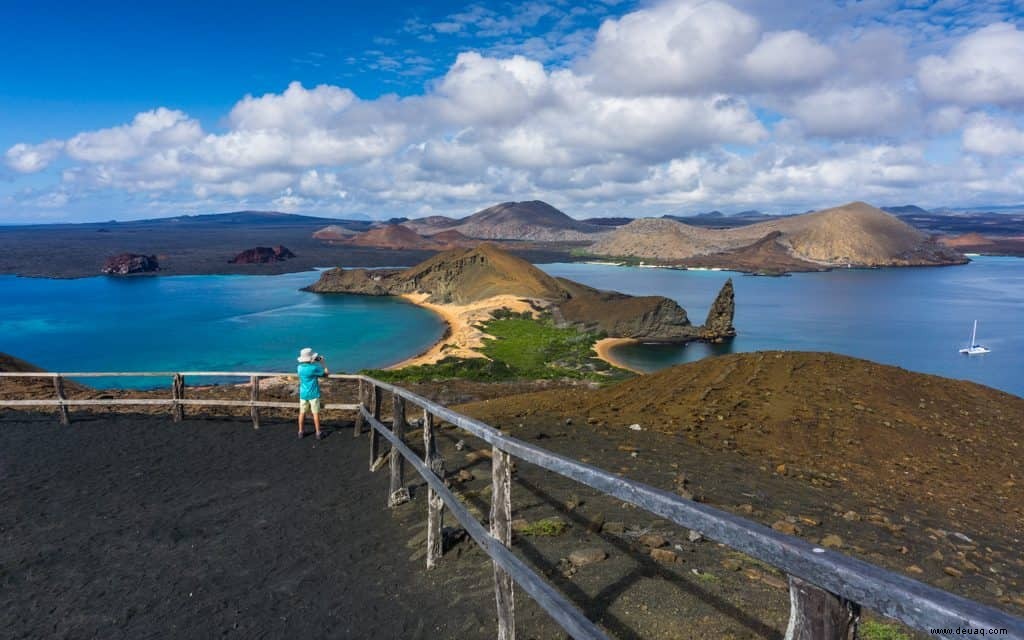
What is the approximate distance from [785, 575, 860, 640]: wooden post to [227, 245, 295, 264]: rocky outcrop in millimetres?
185649

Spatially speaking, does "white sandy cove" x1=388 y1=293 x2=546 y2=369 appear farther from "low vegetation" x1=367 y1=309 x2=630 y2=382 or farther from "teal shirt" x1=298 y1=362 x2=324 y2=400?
"teal shirt" x1=298 y1=362 x2=324 y2=400

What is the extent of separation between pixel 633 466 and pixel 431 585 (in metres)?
4.84

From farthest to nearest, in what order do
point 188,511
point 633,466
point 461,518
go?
1. point 633,466
2. point 188,511
3. point 461,518

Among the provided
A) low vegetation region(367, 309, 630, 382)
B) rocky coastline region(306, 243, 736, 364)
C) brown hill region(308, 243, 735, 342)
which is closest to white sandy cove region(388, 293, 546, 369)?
rocky coastline region(306, 243, 736, 364)

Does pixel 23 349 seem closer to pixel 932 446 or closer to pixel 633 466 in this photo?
pixel 633 466

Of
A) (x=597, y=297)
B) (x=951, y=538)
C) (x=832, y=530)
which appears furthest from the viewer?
(x=597, y=297)

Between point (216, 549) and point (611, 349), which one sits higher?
point (216, 549)

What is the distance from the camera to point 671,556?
5.68m

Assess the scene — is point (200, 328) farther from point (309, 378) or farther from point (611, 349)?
point (309, 378)

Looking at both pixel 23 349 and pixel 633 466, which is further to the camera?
pixel 23 349

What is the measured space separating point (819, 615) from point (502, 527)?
2579 millimetres

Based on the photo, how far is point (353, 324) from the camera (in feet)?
241

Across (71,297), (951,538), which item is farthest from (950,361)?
(71,297)

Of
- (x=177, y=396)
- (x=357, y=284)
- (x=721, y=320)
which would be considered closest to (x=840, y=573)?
(x=177, y=396)
